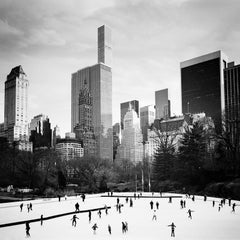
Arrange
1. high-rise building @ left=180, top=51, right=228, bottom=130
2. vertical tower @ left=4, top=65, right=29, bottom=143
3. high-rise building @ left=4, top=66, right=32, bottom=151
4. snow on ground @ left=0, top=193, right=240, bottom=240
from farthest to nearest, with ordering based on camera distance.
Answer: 1. high-rise building @ left=180, top=51, right=228, bottom=130
2. high-rise building @ left=4, top=66, right=32, bottom=151
3. vertical tower @ left=4, top=65, right=29, bottom=143
4. snow on ground @ left=0, top=193, right=240, bottom=240

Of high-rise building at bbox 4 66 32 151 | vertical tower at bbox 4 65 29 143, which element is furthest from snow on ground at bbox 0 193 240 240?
high-rise building at bbox 4 66 32 151

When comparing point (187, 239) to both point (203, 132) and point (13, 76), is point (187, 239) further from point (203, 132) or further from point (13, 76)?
point (13, 76)

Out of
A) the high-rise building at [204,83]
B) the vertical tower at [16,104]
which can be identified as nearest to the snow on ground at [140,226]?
the vertical tower at [16,104]

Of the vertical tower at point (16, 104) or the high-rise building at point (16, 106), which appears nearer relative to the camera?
the vertical tower at point (16, 104)

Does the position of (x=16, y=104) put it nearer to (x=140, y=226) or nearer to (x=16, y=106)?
(x=16, y=106)

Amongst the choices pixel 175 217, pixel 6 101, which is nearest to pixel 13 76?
pixel 6 101

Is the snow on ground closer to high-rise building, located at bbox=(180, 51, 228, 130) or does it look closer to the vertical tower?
the vertical tower

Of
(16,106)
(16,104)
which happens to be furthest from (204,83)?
(16,104)

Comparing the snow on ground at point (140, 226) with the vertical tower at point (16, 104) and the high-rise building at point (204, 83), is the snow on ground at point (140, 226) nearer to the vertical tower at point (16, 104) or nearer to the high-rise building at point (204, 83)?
the vertical tower at point (16, 104)
